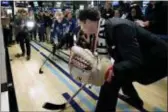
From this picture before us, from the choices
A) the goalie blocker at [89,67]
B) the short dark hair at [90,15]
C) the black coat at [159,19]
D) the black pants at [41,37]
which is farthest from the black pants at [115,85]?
the black pants at [41,37]

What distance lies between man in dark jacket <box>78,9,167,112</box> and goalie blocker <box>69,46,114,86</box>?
113mm

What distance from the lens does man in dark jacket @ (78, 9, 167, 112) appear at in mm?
1492

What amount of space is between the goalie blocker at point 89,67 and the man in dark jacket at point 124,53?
4.4 inches

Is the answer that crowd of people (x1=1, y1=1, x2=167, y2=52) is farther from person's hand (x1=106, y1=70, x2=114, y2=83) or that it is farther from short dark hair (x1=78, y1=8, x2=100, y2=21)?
person's hand (x1=106, y1=70, x2=114, y2=83)

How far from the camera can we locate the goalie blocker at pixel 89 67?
5.91 ft

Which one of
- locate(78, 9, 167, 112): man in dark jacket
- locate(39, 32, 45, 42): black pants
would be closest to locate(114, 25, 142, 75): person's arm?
locate(78, 9, 167, 112): man in dark jacket

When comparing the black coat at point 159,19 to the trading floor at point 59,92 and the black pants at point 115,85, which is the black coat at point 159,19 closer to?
the trading floor at point 59,92

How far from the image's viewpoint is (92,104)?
283cm

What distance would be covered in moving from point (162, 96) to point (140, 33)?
5.39 ft

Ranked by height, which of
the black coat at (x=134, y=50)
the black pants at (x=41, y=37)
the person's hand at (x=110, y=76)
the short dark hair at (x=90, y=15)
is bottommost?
the black pants at (x=41, y=37)

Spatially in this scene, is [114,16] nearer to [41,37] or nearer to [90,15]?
[90,15]

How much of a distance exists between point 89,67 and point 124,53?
405 mm

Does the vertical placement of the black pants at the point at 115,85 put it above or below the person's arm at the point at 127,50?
below

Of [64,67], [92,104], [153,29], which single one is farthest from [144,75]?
[64,67]
